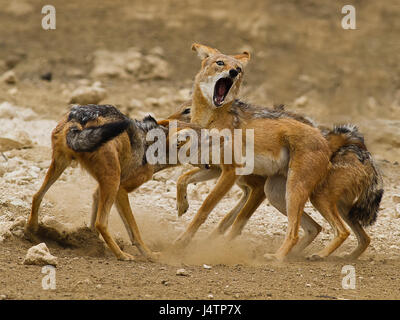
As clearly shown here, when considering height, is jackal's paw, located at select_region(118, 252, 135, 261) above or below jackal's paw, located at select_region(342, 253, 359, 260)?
above

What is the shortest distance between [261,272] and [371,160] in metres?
2.75

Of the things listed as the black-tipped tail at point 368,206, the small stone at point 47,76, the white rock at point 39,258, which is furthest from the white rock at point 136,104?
the white rock at point 39,258

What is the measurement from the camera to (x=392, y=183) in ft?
43.1

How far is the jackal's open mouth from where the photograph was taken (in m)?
10.5

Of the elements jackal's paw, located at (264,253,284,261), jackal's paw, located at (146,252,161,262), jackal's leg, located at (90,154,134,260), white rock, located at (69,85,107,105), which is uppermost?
white rock, located at (69,85,107,105)

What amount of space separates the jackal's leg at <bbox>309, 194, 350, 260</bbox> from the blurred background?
7.58 meters

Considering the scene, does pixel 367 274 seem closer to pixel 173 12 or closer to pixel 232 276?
pixel 232 276

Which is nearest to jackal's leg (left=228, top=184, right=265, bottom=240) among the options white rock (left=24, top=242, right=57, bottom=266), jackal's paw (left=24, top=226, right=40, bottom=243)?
jackal's paw (left=24, top=226, right=40, bottom=243)

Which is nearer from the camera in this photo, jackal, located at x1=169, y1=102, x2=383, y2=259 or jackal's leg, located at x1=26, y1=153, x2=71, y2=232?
jackal's leg, located at x1=26, y1=153, x2=71, y2=232

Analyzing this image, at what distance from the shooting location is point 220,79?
1055 centimetres

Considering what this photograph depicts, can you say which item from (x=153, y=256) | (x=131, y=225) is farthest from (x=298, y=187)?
(x=131, y=225)

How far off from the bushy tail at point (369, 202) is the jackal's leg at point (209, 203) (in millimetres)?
1774

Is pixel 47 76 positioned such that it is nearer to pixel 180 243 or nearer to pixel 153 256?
pixel 180 243

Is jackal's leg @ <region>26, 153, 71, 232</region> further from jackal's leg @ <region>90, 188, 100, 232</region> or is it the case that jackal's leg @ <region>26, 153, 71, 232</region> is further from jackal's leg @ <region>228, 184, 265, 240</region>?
jackal's leg @ <region>228, 184, 265, 240</region>
